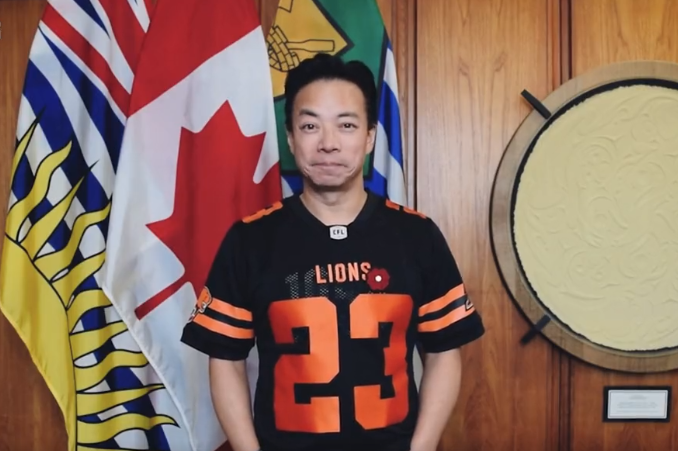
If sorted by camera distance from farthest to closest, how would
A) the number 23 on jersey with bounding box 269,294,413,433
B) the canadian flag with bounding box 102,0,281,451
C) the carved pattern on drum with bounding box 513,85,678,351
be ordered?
the carved pattern on drum with bounding box 513,85,678,351, the canadian flag with bounding box 102,0,281,451, the number 23 on jersey with bounding box 269,294,413,433

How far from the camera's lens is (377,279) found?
45.8 inches

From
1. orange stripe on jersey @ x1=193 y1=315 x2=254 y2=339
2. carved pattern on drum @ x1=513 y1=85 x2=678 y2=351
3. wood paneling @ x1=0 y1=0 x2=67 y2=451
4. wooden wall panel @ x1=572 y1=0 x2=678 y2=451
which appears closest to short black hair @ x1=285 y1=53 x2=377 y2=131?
orange stripe on jersey @ x1=193 y1=315 x2=254 y2=339

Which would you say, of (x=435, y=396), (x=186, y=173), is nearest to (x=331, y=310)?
(x=435, y=396)

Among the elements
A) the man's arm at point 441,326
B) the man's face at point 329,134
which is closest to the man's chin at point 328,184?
the man's face at point 329,134

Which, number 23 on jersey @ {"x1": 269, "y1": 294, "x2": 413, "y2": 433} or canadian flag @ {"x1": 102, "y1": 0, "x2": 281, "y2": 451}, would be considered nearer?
number 23 on jersey @ {"x1": 269, "y1": 294, "x2": 413, "y2": 433}

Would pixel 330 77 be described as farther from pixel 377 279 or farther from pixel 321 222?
pixel 377 279

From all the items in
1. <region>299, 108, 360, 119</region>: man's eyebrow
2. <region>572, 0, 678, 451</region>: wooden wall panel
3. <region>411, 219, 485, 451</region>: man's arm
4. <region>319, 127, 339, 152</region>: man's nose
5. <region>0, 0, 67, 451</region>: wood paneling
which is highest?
<region>572, 0, 678, 451</region>: wooden wall panel

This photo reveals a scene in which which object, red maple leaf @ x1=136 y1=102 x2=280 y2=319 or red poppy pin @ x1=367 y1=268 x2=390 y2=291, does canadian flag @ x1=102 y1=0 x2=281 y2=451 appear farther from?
red poppy pin @ x1=367 y1=268 x2=390 y2=291

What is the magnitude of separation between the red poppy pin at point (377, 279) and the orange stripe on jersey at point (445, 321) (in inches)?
5.3

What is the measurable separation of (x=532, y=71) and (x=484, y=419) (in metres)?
1.00

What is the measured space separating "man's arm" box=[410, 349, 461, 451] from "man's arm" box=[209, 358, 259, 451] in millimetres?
329

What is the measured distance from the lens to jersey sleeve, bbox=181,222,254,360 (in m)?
1.16

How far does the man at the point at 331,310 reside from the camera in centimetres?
114

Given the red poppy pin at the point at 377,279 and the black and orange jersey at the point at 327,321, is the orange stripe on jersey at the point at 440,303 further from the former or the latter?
the red poppy pin at the point at 377,279
